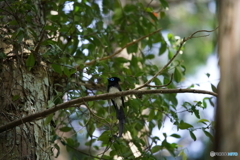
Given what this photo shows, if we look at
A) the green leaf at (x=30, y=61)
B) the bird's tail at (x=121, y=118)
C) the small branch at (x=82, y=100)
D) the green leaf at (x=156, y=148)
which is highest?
the green leaf at (x=30, y=61)

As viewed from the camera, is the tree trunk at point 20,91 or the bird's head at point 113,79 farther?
the bird's head at point 113,79

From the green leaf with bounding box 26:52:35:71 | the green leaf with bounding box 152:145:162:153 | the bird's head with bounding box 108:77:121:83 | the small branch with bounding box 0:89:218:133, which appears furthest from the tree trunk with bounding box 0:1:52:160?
the green leaf with bounding box 152:145:162:153

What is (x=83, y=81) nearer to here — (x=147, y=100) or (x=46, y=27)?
(x=147, y=100)

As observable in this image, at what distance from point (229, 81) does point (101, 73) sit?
2300 mm

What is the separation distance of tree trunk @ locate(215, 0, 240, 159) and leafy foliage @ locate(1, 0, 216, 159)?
4.85ft

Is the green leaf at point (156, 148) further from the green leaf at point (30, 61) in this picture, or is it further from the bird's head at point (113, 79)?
the green leaf at point (30, 61)

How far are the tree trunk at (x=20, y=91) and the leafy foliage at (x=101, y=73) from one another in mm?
62

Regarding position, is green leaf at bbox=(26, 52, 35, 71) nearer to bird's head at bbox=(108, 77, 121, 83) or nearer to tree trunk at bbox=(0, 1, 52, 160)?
tree trunk at bbox=(0, 1, 52, 160)

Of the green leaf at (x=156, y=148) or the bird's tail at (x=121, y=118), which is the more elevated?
the bird's tail at (x=121, y=118)

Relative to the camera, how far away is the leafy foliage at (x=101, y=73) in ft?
11.6

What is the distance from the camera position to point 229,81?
1.65 m

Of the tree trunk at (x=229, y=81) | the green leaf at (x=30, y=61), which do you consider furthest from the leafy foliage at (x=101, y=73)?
the tree trunk at (x=229, y=81)

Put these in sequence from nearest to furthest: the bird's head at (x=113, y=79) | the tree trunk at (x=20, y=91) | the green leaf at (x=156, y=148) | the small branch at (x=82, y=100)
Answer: the small branch at (x=82, y=100), the tree trunk at (x=20, y=91), the green leaf at (x=156, y=148), the bird's head at (x=113, y=79)

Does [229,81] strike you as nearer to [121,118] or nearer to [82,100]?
[82,100]
